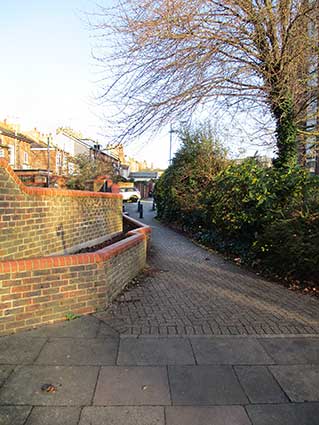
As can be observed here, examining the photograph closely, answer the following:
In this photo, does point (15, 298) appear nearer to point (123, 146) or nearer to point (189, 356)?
point (189, 356)

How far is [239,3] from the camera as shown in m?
7.26

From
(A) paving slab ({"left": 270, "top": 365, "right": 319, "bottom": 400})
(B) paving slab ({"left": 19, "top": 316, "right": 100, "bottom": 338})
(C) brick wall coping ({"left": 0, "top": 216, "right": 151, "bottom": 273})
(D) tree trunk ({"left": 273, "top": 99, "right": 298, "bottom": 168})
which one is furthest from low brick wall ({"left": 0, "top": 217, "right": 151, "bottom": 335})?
(D) tree trunk ({"left": 273, "top": 99, "right": 298, "bottom": 168})

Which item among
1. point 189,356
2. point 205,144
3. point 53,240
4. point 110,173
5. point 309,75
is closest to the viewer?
point 189,356

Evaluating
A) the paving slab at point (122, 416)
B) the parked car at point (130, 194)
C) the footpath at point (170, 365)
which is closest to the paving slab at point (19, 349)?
the footpath at point (170, 365)

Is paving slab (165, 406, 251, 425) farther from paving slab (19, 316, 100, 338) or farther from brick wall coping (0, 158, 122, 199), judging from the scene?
brick wall coping (0, 158, 122, 199)

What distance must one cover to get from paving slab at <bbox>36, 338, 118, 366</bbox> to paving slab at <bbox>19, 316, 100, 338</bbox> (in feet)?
0.37

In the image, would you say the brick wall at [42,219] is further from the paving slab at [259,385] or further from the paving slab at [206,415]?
the paving slab at [259,385]

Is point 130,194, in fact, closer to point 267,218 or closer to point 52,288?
point 267,218

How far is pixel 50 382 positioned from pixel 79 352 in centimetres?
51

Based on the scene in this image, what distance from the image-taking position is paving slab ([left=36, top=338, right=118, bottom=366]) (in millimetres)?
2932

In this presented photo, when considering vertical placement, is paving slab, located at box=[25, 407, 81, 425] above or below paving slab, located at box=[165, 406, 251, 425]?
above

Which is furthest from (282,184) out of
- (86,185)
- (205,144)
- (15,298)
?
(86,185)

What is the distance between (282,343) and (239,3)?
7.30 meters

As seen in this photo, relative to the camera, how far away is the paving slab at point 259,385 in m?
2.45
